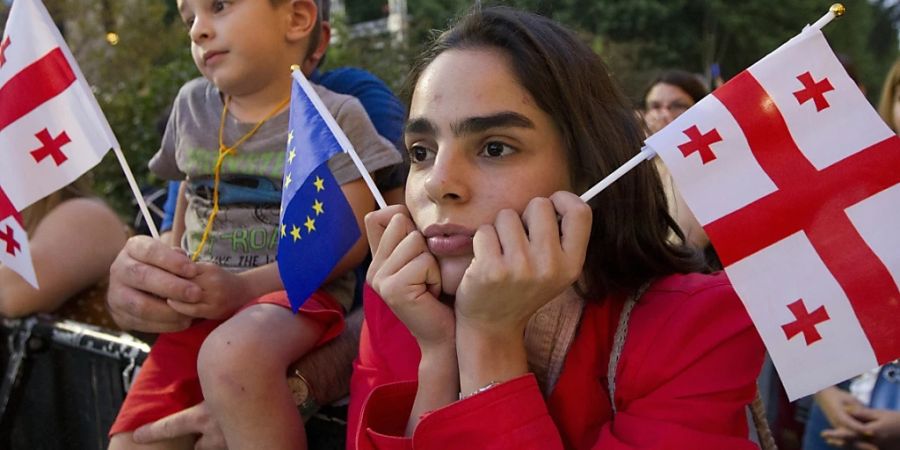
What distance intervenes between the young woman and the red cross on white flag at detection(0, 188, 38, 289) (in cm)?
114

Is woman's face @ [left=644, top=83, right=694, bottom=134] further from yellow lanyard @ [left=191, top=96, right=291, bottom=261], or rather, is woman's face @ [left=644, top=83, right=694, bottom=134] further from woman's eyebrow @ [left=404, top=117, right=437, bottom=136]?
woman's eyebrow @ [left=404, top=117, right=437, bottom=136]

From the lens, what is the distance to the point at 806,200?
1.65 metres

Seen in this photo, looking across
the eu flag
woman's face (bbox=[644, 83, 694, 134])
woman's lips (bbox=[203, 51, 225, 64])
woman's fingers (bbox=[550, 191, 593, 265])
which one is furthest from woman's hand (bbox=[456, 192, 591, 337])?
woman's face (bbox=[644, 83, 694, 134])

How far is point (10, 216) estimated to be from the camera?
2494 millimetres

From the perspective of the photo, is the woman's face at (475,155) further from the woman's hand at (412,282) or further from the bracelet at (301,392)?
the bracelet at (301,392)

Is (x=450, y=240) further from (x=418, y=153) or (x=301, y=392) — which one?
(x=301, y=392)

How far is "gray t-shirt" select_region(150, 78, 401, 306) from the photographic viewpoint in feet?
7.70

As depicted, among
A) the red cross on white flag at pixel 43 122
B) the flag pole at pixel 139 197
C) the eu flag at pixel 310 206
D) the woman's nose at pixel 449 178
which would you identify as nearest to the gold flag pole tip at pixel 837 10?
the woman's nose at pixel 449 178

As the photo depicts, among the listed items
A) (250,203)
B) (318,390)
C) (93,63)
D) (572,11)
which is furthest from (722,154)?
(572,11)

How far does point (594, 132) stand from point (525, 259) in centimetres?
41

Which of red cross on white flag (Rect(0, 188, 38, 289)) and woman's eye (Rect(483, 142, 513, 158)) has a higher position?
woman's eye (Rect(483, 142, 513, 158))

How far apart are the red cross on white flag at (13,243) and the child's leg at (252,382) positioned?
73cm

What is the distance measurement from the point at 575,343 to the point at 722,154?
0.45 metres

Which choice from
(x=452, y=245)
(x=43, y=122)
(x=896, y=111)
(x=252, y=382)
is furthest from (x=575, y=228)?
(x=896, y=111)
